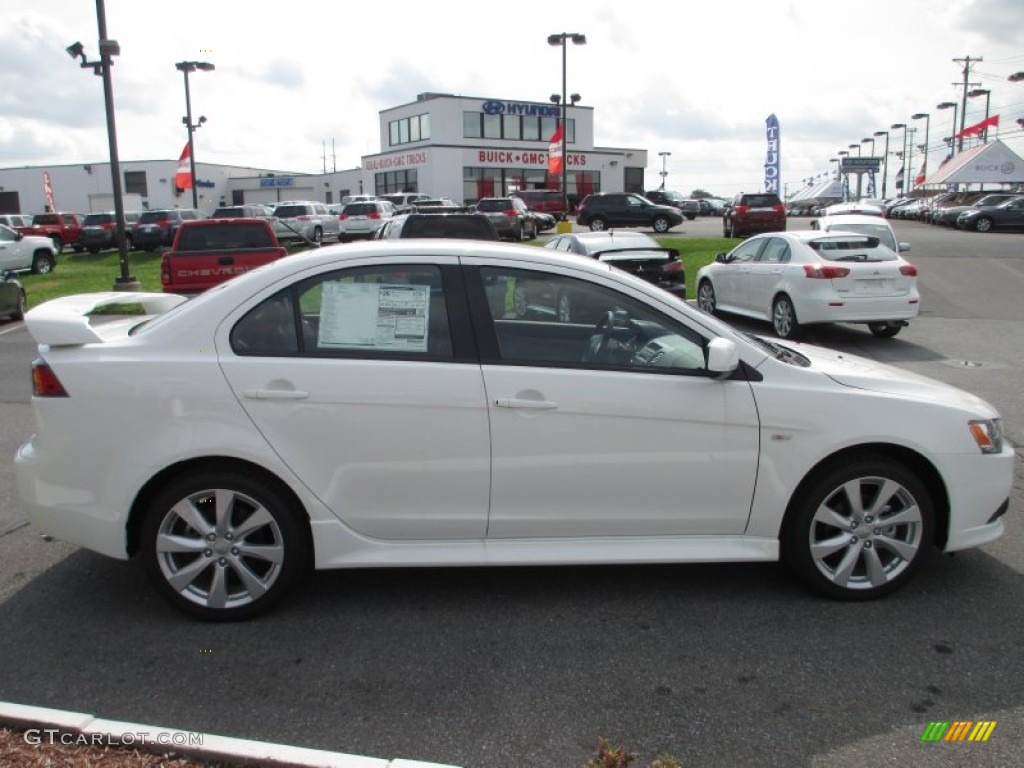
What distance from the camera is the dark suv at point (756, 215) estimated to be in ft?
104

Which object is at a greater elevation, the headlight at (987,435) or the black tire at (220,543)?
the headlight at (987,435)

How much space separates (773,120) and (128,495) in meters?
39.6

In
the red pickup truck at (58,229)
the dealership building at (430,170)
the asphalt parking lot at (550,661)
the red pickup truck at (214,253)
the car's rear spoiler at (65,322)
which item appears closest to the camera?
the asphalt parking lot at (550,661)

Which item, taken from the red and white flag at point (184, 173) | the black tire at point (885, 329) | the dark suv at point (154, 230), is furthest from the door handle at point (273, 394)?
the red and white flag at point (184, 173)

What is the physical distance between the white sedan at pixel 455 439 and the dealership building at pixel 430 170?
60569 millimetres

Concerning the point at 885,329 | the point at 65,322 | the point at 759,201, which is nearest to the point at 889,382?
the point at 65,322

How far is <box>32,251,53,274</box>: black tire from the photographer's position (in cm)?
2688

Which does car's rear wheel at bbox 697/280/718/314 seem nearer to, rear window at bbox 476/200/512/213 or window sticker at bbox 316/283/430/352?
window sticker at bbox 316/283/430/352

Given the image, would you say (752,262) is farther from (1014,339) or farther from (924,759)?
(924,759)

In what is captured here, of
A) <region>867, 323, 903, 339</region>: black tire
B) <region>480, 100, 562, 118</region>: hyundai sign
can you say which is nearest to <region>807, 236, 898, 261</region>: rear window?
<region>867, 323, 903, 339</region>: black tire

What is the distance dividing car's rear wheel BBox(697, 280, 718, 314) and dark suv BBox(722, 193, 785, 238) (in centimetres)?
1758

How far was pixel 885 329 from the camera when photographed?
12.8 meters

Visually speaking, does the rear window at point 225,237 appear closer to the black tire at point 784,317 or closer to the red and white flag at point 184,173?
the black tire at point 784,317

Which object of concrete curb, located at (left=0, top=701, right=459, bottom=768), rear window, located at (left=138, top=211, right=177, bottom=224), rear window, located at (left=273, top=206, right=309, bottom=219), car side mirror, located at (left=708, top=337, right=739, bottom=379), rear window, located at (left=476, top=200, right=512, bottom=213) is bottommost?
concrete curb, located at (left=0, top=701, right=459, bottom=768)
